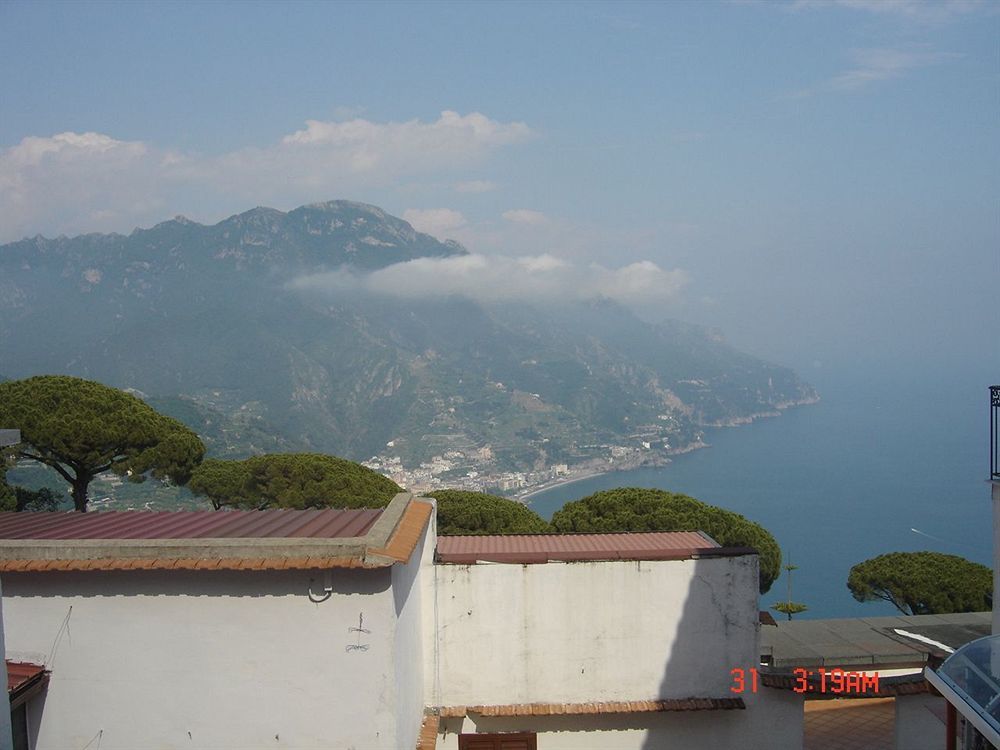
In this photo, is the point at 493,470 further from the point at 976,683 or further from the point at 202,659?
the point at 976,683

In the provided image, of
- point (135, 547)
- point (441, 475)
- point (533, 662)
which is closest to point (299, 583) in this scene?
point (135, 547)

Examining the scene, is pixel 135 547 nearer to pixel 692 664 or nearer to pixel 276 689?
pixel 276 689

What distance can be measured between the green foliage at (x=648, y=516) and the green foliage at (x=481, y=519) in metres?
0.81

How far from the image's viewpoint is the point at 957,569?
20250 millimetres

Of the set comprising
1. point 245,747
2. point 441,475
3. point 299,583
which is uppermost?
point 299,583

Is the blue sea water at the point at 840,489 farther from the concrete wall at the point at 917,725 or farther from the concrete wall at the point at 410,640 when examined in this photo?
the concrete wall at the point at 410,640

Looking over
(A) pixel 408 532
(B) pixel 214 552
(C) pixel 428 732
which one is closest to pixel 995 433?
(A) pixel 408 532

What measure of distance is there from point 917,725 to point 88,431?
52.1ft

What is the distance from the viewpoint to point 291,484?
19.9 meters

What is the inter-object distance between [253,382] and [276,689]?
15924cm

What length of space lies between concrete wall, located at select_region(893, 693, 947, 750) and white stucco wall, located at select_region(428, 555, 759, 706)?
232cm

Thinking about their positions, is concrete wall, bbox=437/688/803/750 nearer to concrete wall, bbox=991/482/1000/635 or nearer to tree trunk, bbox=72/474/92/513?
concrete wall, bbox=991/482/1000/635

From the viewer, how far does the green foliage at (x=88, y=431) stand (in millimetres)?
16766

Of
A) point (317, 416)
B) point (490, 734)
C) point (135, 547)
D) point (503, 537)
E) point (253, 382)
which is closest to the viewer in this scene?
point (135, 547)
